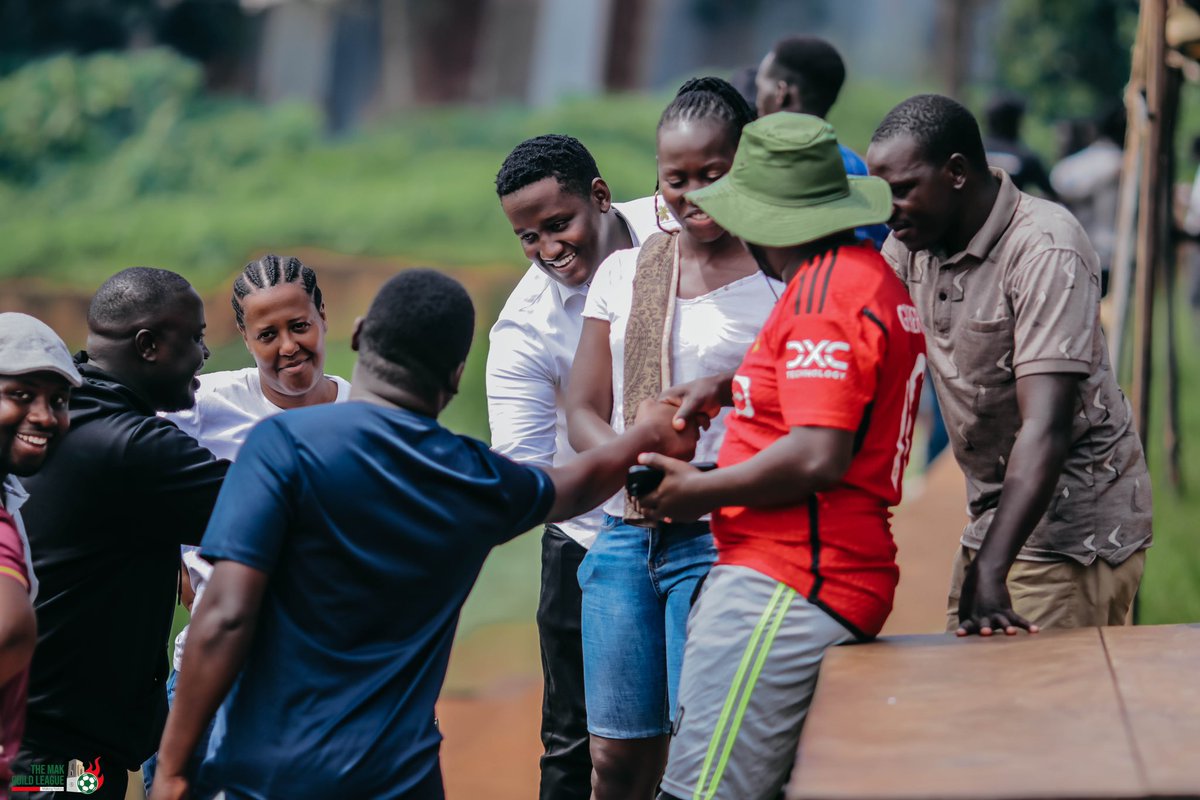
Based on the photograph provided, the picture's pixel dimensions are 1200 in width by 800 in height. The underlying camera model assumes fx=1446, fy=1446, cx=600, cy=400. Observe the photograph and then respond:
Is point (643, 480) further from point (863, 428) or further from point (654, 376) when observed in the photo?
point (863, 428)

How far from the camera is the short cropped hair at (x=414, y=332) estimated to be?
294 centimetres

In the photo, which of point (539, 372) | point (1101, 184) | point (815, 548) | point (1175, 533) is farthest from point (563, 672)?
point (1101, 184)

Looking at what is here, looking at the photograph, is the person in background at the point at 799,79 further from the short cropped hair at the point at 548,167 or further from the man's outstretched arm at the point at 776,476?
the man's outstretched arm at the point at 776,476

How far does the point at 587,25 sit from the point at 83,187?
8619 mm

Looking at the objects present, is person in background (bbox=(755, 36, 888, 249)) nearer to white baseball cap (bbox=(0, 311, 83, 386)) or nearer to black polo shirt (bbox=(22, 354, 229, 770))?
black polo shirt (bbox=(22, 354, 229, 770))

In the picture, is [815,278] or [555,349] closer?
[815,278]

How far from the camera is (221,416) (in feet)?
13.2

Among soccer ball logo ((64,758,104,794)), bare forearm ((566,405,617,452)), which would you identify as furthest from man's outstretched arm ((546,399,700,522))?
soccer ball logo ((64,758,104,794))

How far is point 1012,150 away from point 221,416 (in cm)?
637

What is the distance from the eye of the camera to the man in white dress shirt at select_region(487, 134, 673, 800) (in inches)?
159

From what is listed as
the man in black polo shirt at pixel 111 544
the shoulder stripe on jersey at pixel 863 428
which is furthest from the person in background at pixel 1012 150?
the man in black polo shirt at pixel 111 544

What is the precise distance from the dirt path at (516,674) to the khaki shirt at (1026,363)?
3231 millimetres

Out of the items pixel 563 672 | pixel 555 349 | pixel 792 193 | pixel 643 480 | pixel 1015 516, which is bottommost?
pixel 563 672
